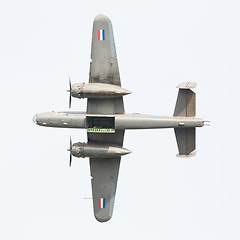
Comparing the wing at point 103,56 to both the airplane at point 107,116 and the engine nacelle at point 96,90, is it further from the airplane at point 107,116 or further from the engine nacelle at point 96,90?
the engine nacelle at point 96,90

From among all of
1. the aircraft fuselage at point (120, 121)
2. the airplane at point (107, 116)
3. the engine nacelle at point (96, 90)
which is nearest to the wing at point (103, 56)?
the airplane at point (107, 116)

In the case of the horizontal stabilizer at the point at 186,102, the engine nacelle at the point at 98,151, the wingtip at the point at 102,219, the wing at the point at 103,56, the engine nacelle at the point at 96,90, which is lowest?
the wingtip at the point at 102,219

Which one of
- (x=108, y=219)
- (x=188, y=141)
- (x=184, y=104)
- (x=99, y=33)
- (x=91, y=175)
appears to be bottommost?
(x=108, y=219)

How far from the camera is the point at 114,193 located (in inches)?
1242

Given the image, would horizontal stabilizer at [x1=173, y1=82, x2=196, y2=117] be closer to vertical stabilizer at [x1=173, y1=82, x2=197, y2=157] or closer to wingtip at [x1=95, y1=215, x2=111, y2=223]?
vertical stabilizer at [x1=173, y1=82, x2=197, y2=157]

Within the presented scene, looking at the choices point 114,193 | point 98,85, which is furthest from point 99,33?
point 114,193

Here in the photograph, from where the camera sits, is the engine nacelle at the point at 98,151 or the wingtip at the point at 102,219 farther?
the wingtip at the point at 102,219

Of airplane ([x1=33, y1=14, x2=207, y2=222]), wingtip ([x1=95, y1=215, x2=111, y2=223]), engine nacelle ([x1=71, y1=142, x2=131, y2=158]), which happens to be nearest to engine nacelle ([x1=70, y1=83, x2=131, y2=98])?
A: airplane ([x1=33, y1=14, x2=207, y2=222])

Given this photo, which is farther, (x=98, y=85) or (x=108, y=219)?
(x=108, y=219)

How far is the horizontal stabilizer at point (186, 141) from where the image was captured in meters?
30.4

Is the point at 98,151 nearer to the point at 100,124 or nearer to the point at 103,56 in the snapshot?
the point at 100,124

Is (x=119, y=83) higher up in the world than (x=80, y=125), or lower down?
higher up

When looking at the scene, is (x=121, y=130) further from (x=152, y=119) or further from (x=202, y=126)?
(x=202, y=126)

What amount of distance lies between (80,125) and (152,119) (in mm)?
4222
